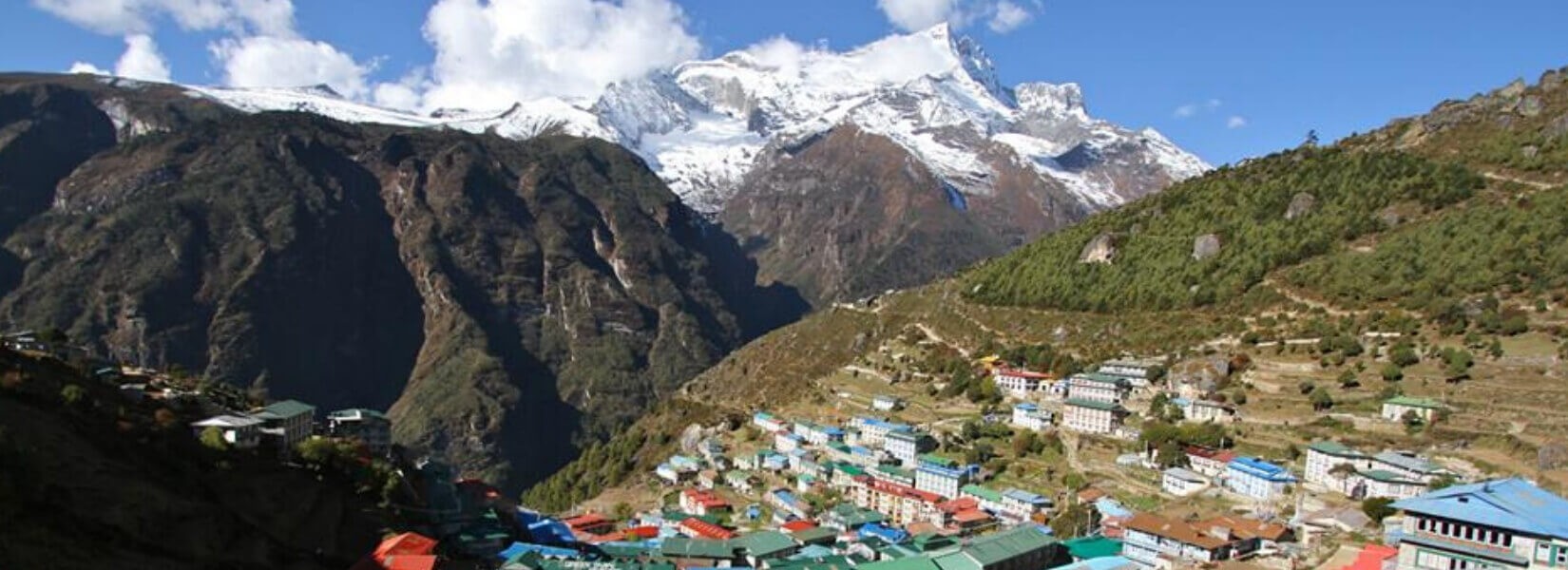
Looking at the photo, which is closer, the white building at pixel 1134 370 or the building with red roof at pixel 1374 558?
the building with red roof at pixel 1374 558

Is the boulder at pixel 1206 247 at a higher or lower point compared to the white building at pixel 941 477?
higher

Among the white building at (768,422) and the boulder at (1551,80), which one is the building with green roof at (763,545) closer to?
the white building at (768,422)

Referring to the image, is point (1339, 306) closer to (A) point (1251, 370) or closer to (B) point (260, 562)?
(A) point (1251, 370)

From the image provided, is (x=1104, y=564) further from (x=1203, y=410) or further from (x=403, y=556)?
(x=403, y=556)

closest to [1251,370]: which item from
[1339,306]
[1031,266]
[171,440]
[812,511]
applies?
[1339,306]

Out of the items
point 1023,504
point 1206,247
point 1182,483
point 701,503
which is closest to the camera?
→ point 1182,483

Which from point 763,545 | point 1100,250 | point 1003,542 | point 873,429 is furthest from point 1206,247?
point 763,545

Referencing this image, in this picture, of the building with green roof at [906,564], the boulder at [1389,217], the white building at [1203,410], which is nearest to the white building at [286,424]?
the building with green roof at [906,564]
